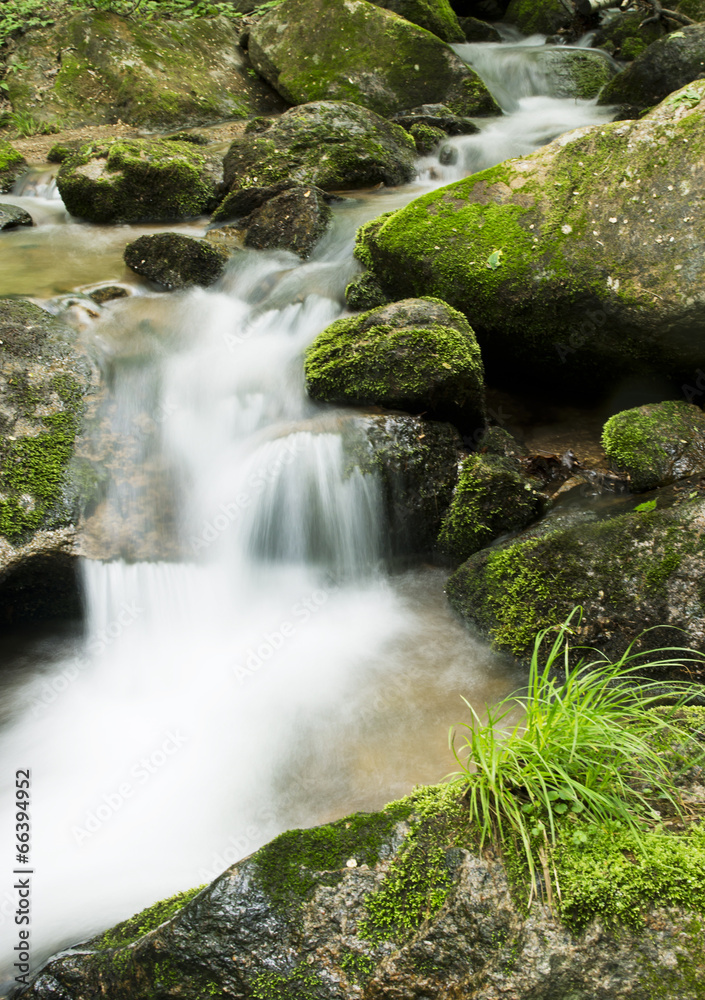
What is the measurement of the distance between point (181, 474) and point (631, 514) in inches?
129

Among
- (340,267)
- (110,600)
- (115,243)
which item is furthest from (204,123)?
(110,600)

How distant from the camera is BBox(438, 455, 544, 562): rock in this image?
4.65 m

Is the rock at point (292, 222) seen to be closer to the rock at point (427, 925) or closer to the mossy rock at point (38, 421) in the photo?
the mossy rock at point (38, 421)

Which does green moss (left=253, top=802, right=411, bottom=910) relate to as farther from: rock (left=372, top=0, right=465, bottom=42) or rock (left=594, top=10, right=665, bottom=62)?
rock (left=594, top=10, right=665, bottom=62)

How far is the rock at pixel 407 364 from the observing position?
197 inches

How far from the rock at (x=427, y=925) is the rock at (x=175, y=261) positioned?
603cm

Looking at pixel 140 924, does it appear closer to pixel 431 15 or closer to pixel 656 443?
pixel 656 443

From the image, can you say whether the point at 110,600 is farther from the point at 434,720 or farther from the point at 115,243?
the point at 115,243

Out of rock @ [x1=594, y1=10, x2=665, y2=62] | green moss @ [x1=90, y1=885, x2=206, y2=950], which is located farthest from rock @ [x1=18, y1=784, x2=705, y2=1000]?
rock @ [x1=594, y1=10, x2=665, y2=62]

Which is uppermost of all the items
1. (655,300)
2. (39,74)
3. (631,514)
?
(39,74)

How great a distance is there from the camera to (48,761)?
3.77 meters

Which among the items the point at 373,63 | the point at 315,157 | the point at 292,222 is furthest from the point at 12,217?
the point at 373,63

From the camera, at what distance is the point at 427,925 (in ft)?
6.97

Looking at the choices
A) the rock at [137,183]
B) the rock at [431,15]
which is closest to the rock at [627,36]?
the rock at [431,15]
